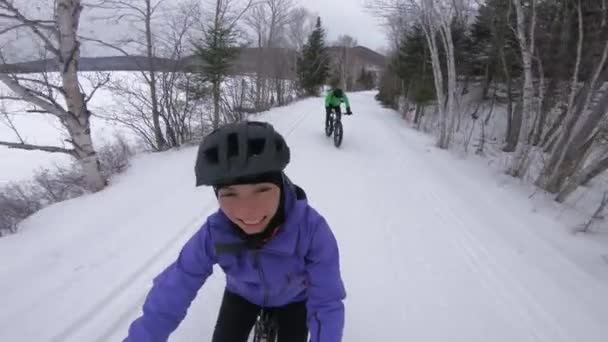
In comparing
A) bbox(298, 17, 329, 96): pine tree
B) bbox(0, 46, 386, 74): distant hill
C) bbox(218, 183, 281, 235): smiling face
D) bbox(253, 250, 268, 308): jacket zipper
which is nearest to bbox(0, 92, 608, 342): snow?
bbox(253, 250, 268, 308): jacket zipper

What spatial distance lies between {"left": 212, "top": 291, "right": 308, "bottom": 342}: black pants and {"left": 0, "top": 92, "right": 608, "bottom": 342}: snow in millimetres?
731

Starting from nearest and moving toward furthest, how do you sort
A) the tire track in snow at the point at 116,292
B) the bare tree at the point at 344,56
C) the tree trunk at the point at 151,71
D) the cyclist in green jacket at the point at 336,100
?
1. the tire track in snow at the point at 116,292
2. the cyclist in green jacket at the point at 336,100
3. the tree trunk at the point at 151,71
4. the bare tree at the point at 344,56

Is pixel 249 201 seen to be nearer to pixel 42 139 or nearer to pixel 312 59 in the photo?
pixel 42 139

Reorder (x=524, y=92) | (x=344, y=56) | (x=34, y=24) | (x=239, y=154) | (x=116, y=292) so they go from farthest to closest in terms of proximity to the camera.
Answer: (x=344, y=56), (x=524, y=92), (x=34, y=24), (x=116, y=292), (x=239, y=154)

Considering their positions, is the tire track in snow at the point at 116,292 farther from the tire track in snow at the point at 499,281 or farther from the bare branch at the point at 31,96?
the bare branch at the point at 31,96

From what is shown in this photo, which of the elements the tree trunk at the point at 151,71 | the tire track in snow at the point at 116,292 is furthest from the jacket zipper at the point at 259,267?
the tree trunk at the point at 151,71

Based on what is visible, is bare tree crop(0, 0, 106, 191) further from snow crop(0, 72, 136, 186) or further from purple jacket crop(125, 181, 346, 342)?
purple jacket crop(125, 181, 346, 342)

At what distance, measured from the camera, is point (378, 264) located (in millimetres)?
3328

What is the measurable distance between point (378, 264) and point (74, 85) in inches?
231

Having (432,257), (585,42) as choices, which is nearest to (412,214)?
(432,257)

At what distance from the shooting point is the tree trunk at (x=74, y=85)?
16.6ft

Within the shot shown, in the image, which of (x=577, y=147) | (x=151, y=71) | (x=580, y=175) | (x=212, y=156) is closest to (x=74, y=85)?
(x=212, y=156)

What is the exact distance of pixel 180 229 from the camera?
3807 millimetres

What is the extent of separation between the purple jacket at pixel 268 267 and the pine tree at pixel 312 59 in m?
35.6
